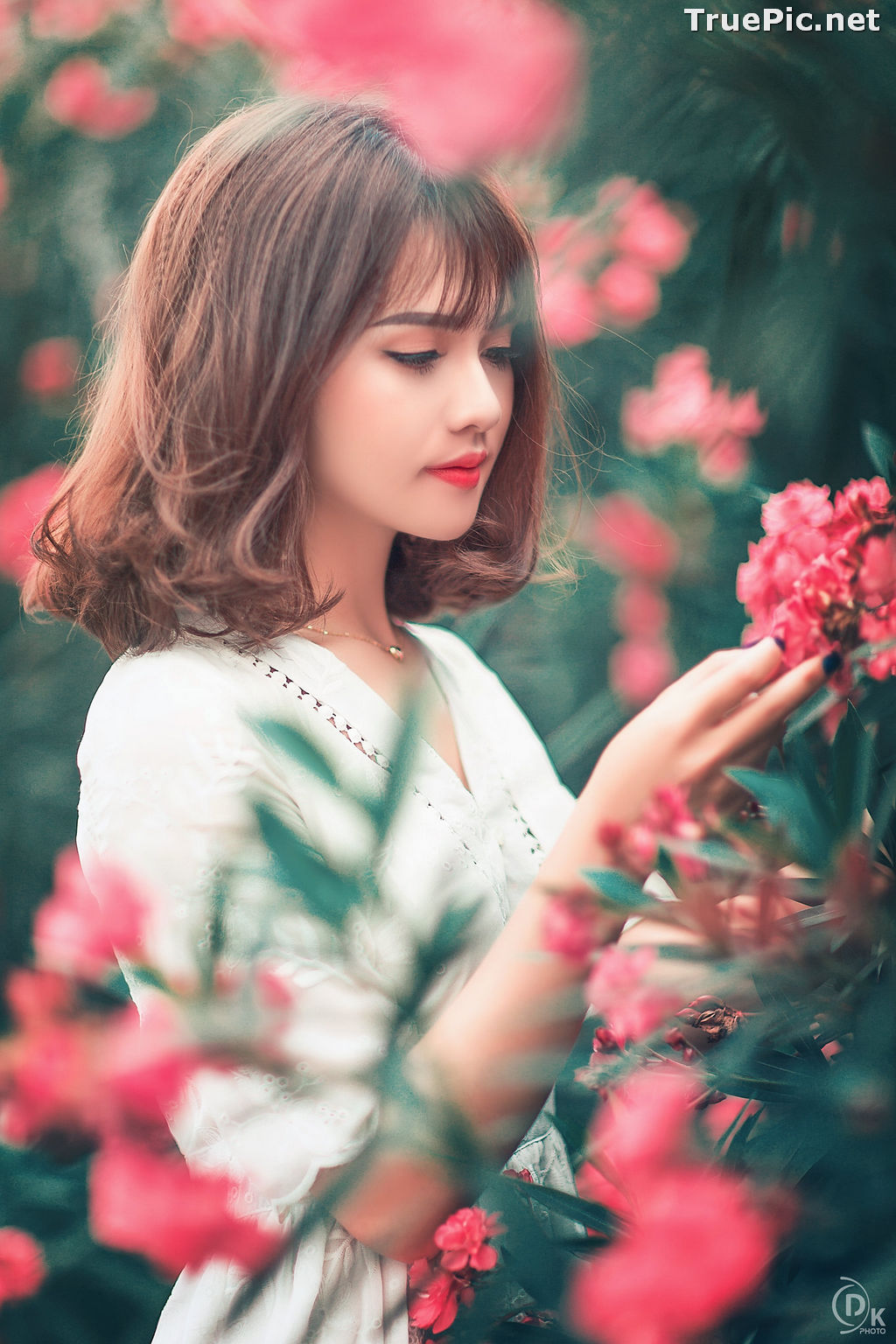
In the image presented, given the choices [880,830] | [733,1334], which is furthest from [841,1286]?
[880,830]

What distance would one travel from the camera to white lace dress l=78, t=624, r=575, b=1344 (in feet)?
1.06

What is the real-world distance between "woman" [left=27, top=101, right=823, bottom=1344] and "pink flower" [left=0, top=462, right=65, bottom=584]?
0.09m

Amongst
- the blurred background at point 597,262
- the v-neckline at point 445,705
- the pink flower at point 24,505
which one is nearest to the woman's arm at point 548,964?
the blurred background at point 597,262

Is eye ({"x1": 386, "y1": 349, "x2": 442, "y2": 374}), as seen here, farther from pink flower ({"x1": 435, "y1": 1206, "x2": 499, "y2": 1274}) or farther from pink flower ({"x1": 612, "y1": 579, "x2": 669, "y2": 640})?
pink flower ({"x1": 435, "y1": 1206, "x2": 499, "y2": 1274})

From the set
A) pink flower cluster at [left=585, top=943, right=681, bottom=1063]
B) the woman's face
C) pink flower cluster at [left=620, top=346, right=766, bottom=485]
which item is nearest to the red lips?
the woman's face

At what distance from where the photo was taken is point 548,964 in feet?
1.63

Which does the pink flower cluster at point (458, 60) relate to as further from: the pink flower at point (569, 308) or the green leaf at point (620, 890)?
the green leaf at point (620, 890)

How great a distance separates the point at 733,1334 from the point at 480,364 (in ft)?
1.64

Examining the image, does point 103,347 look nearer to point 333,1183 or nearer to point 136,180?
point 136,180

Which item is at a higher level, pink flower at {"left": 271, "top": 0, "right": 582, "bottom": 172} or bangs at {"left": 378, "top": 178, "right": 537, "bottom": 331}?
pink flower at {"left": 271, "top": 0, "right": 582, "bottom": 172}

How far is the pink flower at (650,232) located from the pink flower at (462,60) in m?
0.08

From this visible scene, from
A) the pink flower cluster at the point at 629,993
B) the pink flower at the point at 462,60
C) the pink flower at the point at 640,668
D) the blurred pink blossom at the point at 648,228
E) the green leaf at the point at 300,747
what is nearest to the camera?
the green leaf at the point at 300,747

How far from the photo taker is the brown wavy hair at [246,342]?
0.60 m

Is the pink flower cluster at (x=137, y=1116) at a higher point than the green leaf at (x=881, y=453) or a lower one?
lower
